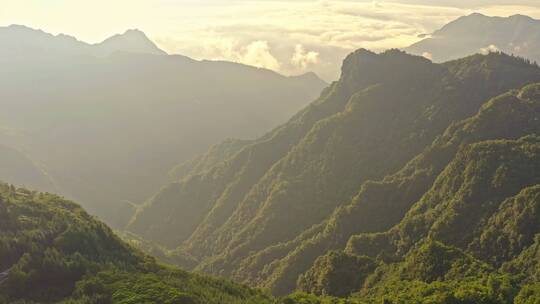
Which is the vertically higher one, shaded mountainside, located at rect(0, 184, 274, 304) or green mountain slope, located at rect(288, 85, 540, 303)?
shaded mountainside, located at rect(0, 184, 274, 304)

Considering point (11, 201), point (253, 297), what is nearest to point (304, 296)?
point (253, 297)

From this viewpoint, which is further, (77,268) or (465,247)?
(465,247)

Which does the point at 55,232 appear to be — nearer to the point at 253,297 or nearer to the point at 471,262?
the point at 253,297

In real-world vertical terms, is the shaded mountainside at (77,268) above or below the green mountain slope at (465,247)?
above

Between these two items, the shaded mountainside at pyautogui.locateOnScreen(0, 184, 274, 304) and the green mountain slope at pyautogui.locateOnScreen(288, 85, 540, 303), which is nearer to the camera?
the shaded mountainside at pyautogui.locateOnScreen(0, 184, 274, 304)

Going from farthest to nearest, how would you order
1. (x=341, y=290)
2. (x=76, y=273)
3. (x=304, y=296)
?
(x=341, y=290) → (x=304, y=296) → (x=76, y=273)

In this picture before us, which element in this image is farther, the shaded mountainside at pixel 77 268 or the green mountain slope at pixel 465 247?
the green mountain slope at pixel 465 247

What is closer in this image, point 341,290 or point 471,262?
point 471,262

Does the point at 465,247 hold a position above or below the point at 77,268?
below
